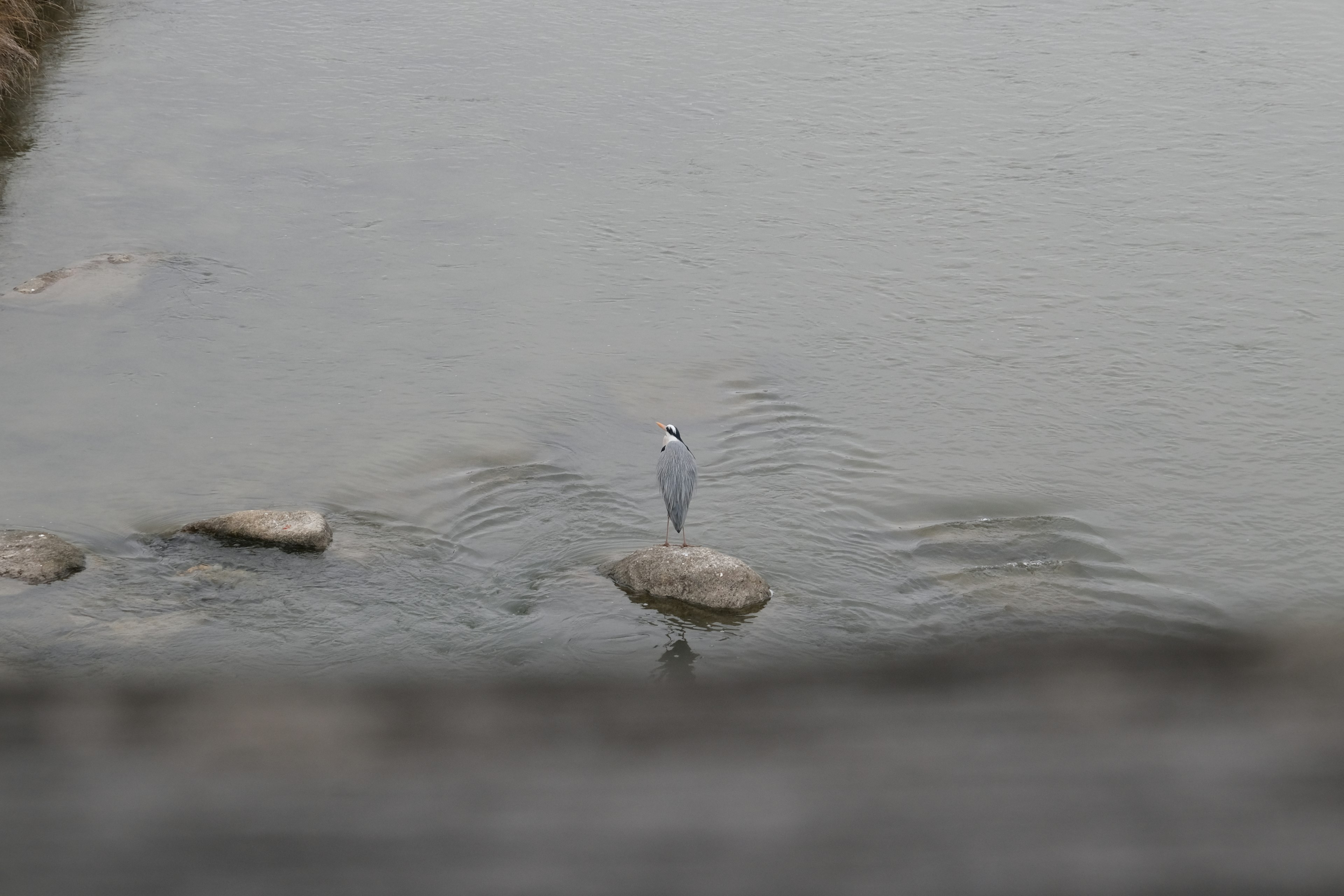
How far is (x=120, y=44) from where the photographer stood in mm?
17609

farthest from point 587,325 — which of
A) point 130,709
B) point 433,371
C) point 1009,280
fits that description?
point 130,709

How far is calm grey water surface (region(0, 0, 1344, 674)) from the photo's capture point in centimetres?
771

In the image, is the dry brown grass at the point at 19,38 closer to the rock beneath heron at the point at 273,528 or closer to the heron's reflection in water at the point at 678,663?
the rock beneath heron at the point at 273,528

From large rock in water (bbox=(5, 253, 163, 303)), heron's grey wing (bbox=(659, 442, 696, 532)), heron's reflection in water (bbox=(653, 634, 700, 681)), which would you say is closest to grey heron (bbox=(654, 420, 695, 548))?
heron's grey wing (bbox=(659, 442, 696, 532))

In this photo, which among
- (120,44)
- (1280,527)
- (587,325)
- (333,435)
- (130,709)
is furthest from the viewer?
(120,44)

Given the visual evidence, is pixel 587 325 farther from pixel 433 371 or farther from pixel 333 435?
pixel 333 435

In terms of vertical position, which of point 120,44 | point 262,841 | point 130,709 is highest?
point 120,44

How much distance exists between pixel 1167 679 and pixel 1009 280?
10009 millimetres

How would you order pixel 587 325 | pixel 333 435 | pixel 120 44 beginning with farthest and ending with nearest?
1. pixel 120 44
2. pixel 587 325
3. pixel 333 435

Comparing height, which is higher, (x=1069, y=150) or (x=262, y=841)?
(x=1069, y=150)

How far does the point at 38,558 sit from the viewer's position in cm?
745

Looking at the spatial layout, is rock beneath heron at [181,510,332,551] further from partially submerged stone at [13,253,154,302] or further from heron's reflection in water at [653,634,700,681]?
partially submerged stone at [13,253,154,302]

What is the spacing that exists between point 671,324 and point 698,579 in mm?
5105

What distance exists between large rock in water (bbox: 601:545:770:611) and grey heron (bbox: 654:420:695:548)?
285 millimetres
